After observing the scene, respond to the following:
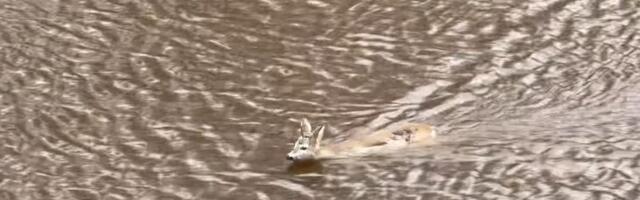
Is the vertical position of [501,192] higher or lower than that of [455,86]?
lower

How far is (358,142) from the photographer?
495cm

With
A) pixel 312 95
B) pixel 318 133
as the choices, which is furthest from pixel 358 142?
pixel 312 95

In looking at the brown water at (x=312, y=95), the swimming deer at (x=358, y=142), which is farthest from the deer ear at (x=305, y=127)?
the brown water at (x=312, y=95)

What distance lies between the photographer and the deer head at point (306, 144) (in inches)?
188

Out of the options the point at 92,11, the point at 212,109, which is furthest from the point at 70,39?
the point at 212,109

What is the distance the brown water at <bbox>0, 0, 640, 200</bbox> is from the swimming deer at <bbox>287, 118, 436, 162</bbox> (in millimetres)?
52

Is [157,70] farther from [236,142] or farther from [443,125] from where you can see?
[443,125]

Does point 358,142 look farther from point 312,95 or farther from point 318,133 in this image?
point 312,95

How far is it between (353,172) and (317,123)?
1.53ft

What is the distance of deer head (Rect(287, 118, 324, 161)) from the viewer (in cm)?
479

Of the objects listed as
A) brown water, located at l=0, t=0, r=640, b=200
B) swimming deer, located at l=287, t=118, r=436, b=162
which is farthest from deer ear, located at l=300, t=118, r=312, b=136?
brown water, located at l=0, t=0, r=640, b=200

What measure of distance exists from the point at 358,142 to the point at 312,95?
24.5 inches

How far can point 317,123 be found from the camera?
17.1ft

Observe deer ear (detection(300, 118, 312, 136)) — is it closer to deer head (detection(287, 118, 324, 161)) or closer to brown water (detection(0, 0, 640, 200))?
deer head (detection(287, 118, 324, 161))
